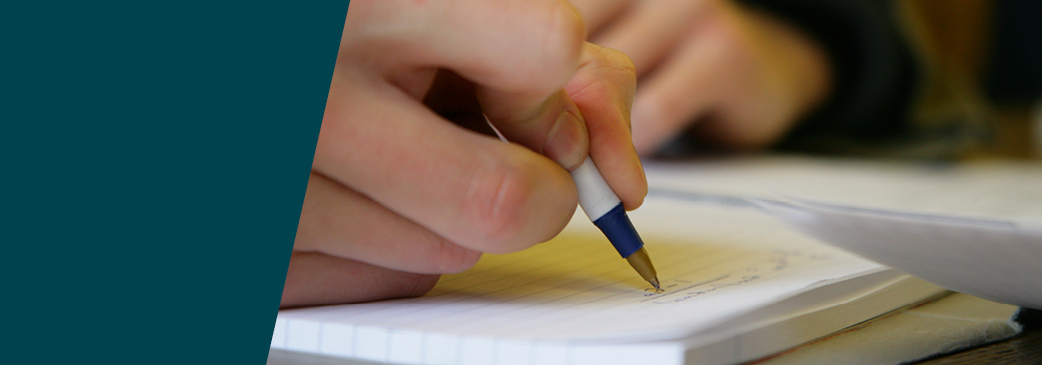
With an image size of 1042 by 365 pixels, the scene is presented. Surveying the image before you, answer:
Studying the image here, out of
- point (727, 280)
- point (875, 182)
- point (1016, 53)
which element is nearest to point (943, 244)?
point (727, 280)

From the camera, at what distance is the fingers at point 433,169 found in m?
0.20

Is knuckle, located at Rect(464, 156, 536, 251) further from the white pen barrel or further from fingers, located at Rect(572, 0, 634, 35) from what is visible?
fingers, located at Rect(572, 0, 634, 35)

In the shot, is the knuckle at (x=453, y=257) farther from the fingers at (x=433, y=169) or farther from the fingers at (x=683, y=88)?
the fingers at (x=683, y=88)

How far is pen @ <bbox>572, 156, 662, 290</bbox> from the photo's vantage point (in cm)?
22

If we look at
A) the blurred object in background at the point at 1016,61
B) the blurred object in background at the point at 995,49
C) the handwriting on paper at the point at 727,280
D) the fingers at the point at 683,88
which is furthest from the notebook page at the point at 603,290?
the blurred object in background at the point at 1016,61

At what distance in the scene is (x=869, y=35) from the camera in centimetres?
70

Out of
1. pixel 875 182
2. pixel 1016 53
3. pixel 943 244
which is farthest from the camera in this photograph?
pixel 1016 53

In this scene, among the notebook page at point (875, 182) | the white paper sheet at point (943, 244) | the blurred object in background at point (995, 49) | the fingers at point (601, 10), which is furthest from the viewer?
the blurred object in background at point (995, 49)

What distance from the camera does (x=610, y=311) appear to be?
20 cm


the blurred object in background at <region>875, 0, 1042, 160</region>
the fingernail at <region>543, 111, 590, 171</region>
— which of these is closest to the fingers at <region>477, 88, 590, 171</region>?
the fingernail at <region>543, 111, 590, 171</region>

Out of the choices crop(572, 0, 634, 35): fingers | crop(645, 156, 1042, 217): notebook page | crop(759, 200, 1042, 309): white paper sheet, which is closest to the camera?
crop(759, 200, 1042, 309): white paper sheet

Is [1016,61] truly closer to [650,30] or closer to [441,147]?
[650,30]

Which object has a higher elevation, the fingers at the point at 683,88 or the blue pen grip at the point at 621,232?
the fingers at the point at 683,88

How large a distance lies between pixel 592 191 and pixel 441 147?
5 cm
